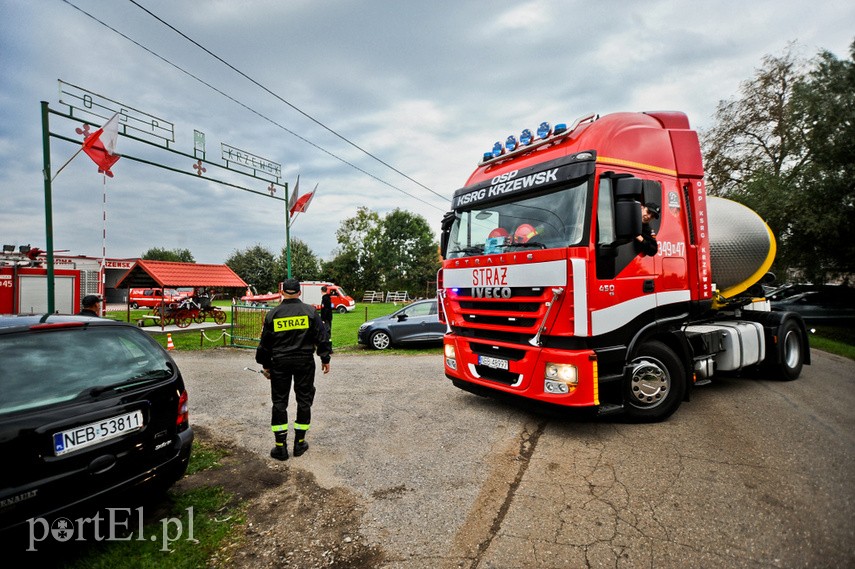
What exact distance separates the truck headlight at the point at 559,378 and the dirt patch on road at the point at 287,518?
2.15 m

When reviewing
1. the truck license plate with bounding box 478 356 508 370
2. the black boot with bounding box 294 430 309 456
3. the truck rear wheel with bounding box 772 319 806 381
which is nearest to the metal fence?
the black boot with bounding box 294 430 309 456

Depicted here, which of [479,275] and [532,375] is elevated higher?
[479,275]

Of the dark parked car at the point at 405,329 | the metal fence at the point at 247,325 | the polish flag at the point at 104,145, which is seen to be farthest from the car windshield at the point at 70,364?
the polish flag at the point at 104,145

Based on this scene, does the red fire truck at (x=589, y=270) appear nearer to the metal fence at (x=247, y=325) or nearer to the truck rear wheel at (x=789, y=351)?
the truck rear wheel at (x=789, y=351)

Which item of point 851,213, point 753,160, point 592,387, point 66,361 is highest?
point 753,160

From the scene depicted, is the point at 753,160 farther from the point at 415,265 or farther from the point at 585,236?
the point at 415,265

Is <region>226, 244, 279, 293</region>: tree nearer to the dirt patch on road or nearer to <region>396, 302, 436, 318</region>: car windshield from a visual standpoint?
<region>396, 302, 436, 318</region>: car windshield

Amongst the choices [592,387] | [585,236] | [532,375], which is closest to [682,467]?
[592,387]

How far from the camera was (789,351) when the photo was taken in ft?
23.5

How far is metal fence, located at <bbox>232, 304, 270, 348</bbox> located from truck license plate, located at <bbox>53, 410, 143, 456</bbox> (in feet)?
32.5

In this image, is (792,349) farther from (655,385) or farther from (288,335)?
(288,335)

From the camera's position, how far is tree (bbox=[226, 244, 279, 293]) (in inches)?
2386

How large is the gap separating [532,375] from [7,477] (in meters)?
3.92

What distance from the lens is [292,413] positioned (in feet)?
18.3
